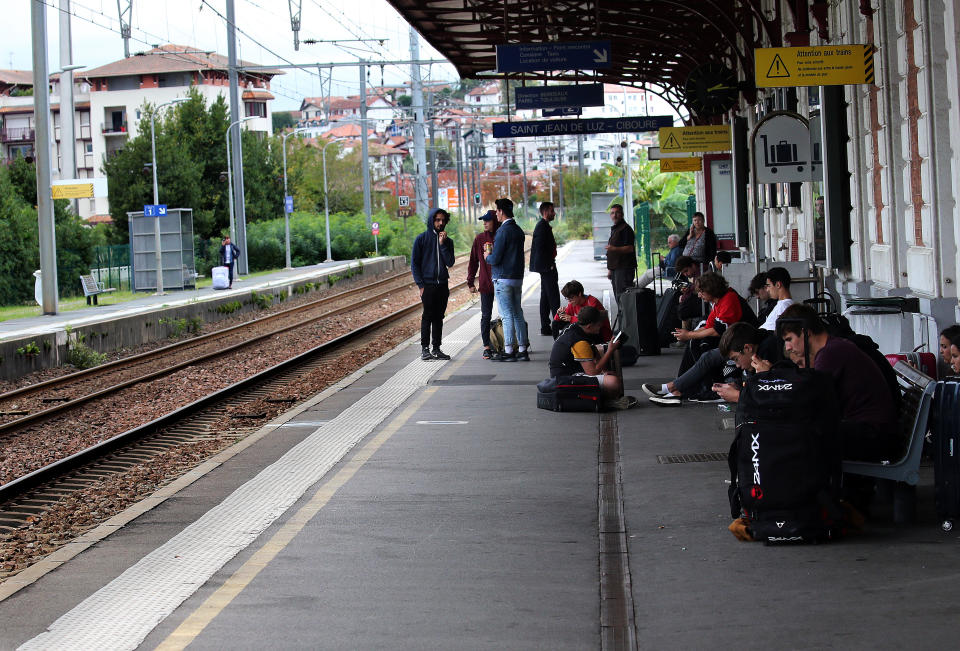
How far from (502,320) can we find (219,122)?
48014 mm

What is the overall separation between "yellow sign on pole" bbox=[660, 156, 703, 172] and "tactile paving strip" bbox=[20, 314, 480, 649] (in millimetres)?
16389

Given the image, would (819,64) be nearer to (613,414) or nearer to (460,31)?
(613,414)

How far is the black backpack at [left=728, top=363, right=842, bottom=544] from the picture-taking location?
20.4 feet

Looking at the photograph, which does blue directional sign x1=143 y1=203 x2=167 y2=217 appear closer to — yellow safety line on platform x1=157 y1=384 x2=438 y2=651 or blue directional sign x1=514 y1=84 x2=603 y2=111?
blue directional sign x1=514 y1=84 x2=603 y2=111

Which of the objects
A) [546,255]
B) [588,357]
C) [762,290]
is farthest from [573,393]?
[546,255]

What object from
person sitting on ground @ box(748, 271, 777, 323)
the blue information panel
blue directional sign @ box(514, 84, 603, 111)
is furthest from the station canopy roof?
person sitting on ground @ box(748, 271, 777, 323)

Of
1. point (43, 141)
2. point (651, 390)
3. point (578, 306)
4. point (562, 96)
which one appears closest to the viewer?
point (651, 390)

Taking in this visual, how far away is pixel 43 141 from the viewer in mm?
27312

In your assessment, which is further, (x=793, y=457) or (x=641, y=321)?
(x=641, y=321)

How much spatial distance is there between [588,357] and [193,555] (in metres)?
5.27

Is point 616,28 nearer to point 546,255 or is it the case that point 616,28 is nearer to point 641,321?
point 546,255

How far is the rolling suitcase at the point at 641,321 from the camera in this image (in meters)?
15.3

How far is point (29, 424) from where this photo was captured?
13789 millimetres

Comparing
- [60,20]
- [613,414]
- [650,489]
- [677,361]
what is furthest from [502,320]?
[60,20]
